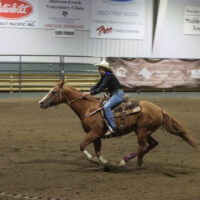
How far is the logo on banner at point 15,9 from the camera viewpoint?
21.0 meters

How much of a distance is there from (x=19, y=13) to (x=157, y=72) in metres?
7.18

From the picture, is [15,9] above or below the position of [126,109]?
above

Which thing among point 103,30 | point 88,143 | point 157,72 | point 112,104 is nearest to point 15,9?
point 103,30

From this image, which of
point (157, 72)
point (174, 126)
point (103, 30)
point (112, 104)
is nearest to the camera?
point (112, 104)

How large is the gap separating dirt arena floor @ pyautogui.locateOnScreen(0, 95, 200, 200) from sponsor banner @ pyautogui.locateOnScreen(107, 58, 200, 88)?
24.3 ft

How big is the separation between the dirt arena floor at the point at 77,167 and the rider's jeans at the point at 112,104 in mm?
921

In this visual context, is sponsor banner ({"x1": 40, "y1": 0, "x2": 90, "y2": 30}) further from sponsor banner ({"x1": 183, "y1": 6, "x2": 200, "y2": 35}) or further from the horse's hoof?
the horse's hoof

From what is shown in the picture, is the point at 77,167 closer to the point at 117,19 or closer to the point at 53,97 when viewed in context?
the point at 53,97

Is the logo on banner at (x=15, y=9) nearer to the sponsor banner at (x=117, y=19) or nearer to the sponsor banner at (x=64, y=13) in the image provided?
the sponsor banner at (x=64, y=13)

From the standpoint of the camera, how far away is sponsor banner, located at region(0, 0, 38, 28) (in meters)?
20.9

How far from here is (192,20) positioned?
25.0 meters

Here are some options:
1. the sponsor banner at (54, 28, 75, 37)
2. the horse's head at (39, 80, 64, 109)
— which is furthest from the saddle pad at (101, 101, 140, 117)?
the sponsor banner at (54, 28, 75, 37)

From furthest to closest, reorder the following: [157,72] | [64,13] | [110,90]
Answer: [64,13] < [157,72] < [110,90]

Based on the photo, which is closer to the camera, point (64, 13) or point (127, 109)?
point (127, 109)
